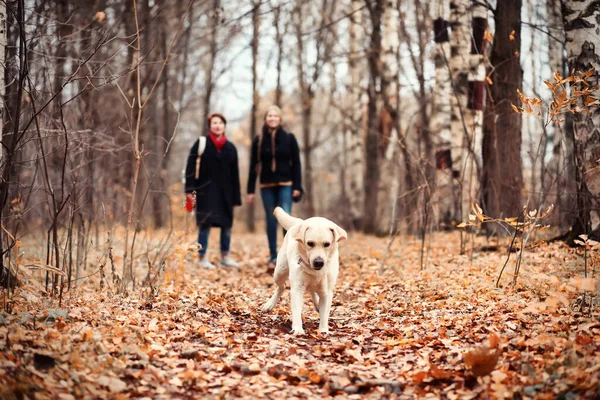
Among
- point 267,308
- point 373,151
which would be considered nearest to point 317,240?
point 267,308

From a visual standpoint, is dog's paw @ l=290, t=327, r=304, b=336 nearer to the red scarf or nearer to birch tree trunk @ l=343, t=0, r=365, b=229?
the red scarf

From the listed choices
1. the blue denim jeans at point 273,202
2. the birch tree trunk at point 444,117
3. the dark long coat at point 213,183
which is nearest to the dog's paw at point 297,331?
the blue denim jeans at point 273,202

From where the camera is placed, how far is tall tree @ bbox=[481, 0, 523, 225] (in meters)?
8.36

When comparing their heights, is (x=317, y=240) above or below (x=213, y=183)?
below

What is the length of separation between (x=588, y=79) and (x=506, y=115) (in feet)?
7.91

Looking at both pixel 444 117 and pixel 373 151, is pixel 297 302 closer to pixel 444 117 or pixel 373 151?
pixel 444 117

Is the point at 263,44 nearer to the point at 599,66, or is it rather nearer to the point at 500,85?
the point at 500,85

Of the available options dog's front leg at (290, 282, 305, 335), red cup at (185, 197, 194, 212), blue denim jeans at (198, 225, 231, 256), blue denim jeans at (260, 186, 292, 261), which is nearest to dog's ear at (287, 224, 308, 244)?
dog's front leg at (290, 282, 305, 335)

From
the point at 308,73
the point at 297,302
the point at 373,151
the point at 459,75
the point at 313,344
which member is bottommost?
the point at 313,344

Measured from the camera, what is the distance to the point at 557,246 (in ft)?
23.9

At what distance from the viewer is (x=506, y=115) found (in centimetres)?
852

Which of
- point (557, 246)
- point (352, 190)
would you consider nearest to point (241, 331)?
point (557, 246)

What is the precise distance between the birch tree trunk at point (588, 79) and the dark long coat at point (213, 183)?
5225 millimetres

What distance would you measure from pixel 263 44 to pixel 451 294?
508 inches
